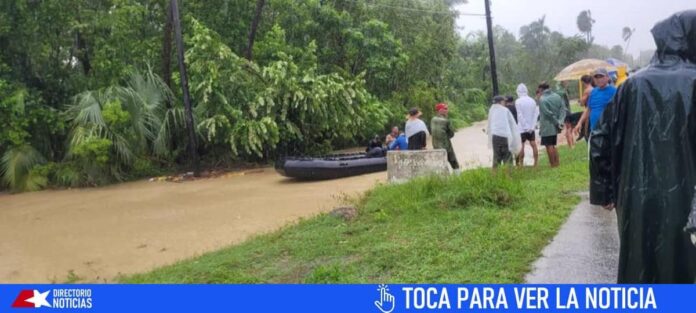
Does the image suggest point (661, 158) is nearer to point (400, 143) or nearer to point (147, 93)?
point (400, 143)

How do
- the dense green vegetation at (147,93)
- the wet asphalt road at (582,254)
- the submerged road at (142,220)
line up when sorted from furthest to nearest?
1. the dense green vegetation at (147,93)
2. the submerged road at (142,220)
3. the wet asphalt road at (582,254)

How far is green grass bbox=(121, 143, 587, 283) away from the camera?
16.0ft

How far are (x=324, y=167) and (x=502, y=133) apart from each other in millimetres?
5577

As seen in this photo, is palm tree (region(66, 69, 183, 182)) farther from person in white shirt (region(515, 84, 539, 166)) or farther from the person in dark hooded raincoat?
the person in dark hooded raincoat

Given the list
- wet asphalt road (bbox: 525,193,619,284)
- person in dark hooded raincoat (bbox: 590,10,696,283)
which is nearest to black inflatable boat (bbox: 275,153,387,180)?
wet asphalt road (bbox: 525,193,619,284)

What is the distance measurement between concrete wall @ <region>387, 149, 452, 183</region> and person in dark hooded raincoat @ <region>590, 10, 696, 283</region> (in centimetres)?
650

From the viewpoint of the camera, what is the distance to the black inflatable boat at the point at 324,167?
13.9 m

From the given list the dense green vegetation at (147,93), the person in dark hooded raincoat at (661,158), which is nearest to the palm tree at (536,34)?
the dense green vegetation at (147,93)

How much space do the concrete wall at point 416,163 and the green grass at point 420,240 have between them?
47.1 inches

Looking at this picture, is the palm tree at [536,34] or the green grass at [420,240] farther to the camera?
the palm tree at [536,34]

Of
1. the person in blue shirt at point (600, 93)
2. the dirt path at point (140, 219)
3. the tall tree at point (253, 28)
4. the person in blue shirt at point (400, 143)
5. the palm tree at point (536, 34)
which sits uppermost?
the palm tree at point (536, 34)

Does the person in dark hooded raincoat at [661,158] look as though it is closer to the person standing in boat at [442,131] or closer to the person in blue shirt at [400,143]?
the person standing in boat at [442,131]

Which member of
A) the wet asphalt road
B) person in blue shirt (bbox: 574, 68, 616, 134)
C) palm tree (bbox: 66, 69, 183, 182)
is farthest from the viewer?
palm tree (bbox: 66, 69, 183, 182)

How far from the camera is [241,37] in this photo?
2022 centimetres
